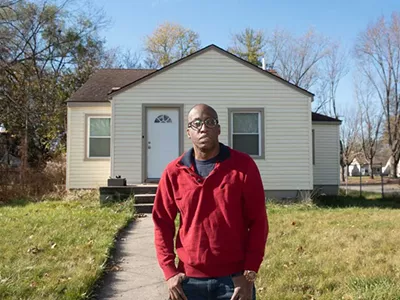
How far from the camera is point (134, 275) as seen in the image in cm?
457

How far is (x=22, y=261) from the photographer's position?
458 centimetres

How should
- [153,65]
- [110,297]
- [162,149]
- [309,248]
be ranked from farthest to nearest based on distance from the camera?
[153,65]
[162,149]
[309,248]
[110,297]

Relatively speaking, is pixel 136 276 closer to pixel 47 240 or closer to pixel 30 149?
pixel 47 240

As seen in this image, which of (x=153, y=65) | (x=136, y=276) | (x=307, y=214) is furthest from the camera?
(x=153, y=65)

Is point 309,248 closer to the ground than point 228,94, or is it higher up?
closer to the ground

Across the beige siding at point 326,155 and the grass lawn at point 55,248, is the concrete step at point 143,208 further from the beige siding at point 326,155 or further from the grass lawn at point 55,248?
the beige siding at point 326,155

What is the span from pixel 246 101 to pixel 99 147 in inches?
190

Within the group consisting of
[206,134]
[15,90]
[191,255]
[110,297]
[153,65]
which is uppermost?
[153,65]

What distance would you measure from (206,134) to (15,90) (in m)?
20.5

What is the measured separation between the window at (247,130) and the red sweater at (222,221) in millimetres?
9004

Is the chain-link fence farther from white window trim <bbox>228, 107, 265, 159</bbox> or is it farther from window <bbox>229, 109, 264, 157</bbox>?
window <bbox>229, 109, 264, 157</bbox>

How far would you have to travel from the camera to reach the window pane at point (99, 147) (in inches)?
470

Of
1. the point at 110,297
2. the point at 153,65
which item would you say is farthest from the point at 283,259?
the point at 153,65

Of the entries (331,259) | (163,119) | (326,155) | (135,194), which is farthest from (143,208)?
(326,155)
